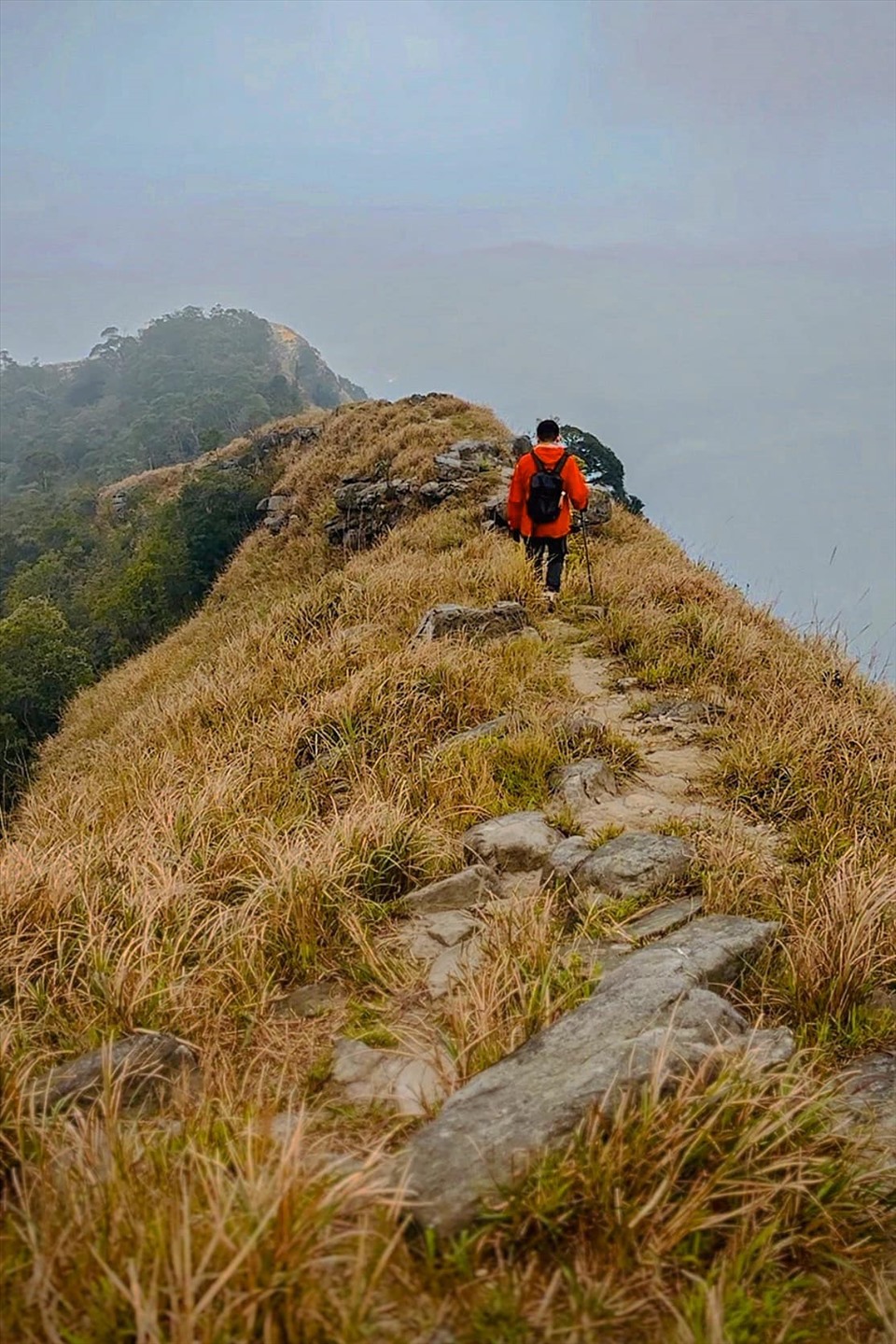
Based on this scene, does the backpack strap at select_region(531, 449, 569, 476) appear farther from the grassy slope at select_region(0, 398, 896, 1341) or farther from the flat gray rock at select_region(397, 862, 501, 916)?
the flat gray rock at select_region(397, 862, 501, 916)

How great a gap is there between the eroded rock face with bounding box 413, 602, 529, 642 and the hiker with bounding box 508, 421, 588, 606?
1.17 metres

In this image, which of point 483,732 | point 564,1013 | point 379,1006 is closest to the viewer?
point 564,1013

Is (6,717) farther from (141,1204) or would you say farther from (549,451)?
(141,1204)

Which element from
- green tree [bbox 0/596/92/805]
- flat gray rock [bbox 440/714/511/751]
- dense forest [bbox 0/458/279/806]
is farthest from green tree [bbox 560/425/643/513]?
A: flat gray rock [bbox 440/714/511/751]

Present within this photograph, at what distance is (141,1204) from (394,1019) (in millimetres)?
1222

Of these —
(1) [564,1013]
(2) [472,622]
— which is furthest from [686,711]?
(1) [564,1013]

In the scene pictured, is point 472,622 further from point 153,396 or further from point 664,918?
point 153,396

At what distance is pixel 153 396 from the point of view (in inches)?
4653

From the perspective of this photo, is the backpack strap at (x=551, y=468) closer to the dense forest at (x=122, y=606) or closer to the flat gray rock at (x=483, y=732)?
the flat gray rock at (x=483, y=732)

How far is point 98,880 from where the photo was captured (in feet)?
11.4

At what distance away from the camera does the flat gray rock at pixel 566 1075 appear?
1736 mm

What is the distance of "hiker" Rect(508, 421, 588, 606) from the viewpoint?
8.81 meters

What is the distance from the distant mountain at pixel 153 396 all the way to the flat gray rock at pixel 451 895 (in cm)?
5758

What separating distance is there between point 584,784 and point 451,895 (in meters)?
1.36
